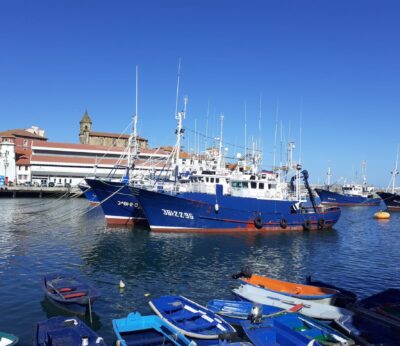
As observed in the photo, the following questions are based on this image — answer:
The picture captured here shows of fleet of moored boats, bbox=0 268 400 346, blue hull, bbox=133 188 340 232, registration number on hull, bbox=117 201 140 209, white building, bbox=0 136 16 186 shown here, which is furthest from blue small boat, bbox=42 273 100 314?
white building, bbox=0 136 16 186

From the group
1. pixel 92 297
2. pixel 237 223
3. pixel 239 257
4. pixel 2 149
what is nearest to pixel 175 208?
pixel 237 223

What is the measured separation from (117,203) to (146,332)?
27.6m

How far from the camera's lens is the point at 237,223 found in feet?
120

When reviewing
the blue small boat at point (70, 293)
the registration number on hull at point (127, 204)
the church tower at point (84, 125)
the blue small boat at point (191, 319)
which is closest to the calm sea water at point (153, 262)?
the blue small boat at point (70, 293)

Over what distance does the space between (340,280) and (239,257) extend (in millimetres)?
7549

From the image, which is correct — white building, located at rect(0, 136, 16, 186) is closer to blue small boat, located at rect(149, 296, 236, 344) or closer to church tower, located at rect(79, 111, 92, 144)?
church tower, located at rect(79, 111, 92, 144)

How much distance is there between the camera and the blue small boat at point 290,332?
11844 mm

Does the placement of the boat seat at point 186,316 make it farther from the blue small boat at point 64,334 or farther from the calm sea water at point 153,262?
the blue small boat at point 64,334

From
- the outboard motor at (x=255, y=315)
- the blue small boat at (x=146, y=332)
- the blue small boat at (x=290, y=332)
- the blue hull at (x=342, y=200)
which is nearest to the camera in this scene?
the blue small boat at (x=146, y=332)

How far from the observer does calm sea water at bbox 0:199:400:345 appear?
16.4m

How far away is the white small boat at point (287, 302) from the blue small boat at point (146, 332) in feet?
15.4

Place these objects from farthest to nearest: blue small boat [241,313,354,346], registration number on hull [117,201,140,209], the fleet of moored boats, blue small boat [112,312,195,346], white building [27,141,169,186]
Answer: white building [27,141,169,186]
registration number on hull [117,201,140,209]
blue small boat [241,313,354,346]
the fleet of moored boats
blue small boat [112,312,195,346]

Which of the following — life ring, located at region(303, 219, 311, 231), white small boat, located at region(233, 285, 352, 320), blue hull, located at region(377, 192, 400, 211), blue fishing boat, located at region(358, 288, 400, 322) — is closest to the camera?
blue fishing boat, located at region(358, 288, 400, 322)

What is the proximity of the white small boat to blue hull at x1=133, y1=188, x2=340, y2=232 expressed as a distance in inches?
698
